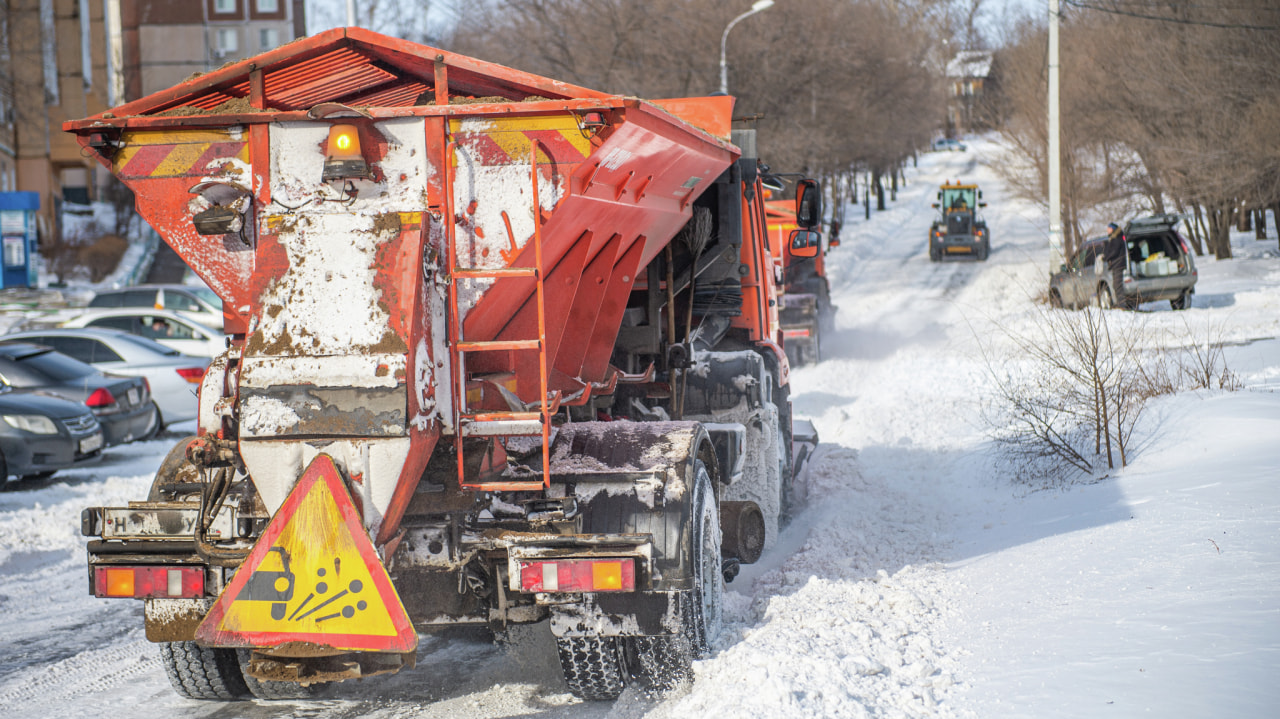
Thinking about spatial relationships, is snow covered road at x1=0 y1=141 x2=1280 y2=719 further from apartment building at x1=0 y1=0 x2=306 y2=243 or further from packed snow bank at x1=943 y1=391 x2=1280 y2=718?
apartment building at x1=0 y1=0 x2=306 y2=243

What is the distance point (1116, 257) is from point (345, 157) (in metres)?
20.0

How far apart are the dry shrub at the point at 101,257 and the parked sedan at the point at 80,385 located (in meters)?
25.2

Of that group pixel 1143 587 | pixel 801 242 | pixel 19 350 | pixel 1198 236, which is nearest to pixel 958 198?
pixel 1198 236

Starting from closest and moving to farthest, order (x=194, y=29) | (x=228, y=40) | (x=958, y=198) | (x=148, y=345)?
(x=148, y=345)
(x=958, y=198)
(x=194, y=29)
(x=228, y=40)

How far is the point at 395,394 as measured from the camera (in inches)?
151

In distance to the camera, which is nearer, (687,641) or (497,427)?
(497,427)

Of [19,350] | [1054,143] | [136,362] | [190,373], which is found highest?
[1054,143]

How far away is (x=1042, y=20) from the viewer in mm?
35688

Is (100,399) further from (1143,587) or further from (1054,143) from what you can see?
(1054,143)

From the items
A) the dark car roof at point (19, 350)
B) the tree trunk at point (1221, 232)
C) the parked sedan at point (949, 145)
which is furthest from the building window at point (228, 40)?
the parked sedan at point (949, 145)

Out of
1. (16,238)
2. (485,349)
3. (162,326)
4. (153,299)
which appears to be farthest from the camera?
(16,238)

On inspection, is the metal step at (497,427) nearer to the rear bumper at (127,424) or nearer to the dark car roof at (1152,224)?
the rear bumper at (127,424)

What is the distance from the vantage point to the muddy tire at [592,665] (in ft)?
14.9

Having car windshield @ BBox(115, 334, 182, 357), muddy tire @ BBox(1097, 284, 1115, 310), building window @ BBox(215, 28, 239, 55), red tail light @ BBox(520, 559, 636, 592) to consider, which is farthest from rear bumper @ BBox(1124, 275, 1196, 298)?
building window @ BBox(215, 28, 239, 55)
